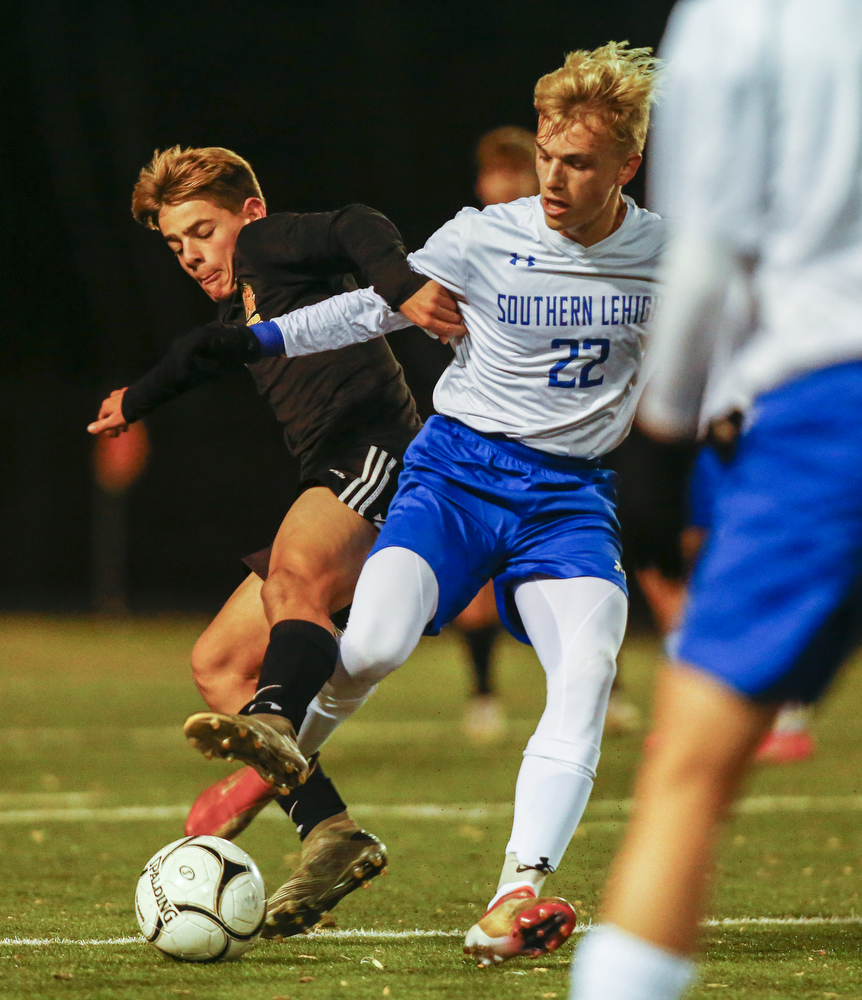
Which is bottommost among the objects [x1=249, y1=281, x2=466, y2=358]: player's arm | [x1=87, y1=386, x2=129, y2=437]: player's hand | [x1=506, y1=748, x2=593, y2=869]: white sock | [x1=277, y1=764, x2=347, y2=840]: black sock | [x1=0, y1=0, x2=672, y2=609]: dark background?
[x1=0, y1=0, x2=672, y2=609]: dark background

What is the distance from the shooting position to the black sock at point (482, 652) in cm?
784

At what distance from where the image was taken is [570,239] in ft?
10.8

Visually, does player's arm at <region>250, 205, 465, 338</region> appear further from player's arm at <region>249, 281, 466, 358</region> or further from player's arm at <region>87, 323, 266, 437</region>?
player's arm at <region>87, 323, 266, 437</region>

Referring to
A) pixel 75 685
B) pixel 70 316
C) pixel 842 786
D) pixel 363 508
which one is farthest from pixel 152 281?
pixel 363 508

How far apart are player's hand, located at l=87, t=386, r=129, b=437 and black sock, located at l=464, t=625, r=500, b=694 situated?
4413 mm

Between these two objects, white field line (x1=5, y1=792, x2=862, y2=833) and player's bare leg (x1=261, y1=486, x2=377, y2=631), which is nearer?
player's bare leg (x1=261, y1=486, x2=377, y2=631)

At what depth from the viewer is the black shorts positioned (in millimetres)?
3627

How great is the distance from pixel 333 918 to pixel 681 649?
224 cm

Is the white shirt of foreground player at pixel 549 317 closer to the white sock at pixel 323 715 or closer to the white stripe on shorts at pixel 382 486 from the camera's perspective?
the white stripe on shorts at pixel 382 486

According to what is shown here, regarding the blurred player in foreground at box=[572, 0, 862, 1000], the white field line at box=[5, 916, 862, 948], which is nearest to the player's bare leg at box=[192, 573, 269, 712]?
the white field line at box=[5, 916, 862, 948]

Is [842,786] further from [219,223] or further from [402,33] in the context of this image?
[402,33]

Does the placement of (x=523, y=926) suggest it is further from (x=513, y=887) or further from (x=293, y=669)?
(x=293, y=669)

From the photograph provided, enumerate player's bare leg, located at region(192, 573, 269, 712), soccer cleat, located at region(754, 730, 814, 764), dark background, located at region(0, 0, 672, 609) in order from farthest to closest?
dark background, located at region(0, 0, 672, 609) → soccer cleat, located at region(754, 730, 814, 764) → player's bare leg, located at region(192, 573, 269, 712)

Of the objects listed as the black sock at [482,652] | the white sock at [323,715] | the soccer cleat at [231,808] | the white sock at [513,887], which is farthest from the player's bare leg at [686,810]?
the black sock at [482,652]
